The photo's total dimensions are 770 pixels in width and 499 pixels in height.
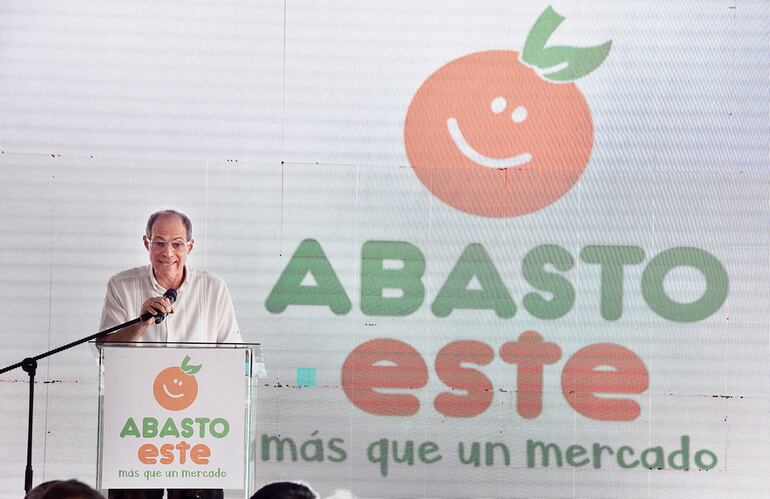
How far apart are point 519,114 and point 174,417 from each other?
260 cm

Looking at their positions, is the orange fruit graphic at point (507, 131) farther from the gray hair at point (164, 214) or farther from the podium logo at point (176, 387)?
the podium logo at point (176, 387)

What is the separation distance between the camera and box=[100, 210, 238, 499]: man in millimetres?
4582

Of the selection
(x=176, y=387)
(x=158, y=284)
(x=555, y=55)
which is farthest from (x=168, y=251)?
(x=555, y=55)

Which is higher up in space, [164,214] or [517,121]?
[517,121]

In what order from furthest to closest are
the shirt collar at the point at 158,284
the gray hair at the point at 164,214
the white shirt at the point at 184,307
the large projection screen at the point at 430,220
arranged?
the large projection screen at the point at 430,220 → the gray hair at the point at 164,214 → the shirt collar at the point at 158,284 → the white shirt at the point at 184,307

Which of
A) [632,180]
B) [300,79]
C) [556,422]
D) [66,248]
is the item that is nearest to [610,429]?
[556,422]

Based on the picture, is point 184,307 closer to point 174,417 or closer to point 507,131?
point 174,417

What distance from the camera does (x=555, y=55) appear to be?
5.44 metres

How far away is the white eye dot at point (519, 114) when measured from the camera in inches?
214

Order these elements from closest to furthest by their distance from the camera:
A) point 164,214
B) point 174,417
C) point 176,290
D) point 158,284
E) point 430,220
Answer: point 174,417 → point 176,290 → point 158,284 → point 164,214 → point 430,220

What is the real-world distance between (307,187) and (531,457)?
1702mm

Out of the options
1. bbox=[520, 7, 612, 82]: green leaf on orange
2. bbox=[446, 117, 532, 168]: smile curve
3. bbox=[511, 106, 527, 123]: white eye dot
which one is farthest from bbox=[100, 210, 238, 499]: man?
bbox=[520, 7, 612, 82]: green leaf on orange

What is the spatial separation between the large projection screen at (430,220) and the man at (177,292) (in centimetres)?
48

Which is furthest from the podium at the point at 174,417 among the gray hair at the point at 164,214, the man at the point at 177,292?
the gray hair at the point at 164,214
